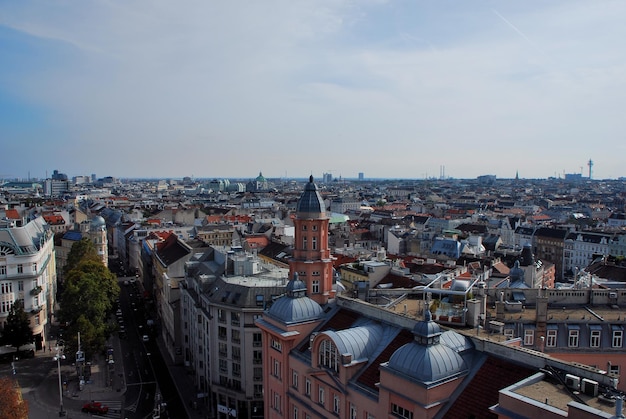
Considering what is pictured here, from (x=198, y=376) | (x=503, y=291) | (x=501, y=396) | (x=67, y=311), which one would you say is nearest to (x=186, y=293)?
(x=198, y=376)

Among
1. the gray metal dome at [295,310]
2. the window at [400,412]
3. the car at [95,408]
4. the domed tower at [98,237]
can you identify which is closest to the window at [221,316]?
the car at [95,408]

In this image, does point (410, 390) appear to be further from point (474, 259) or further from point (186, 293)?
point (474, 259)

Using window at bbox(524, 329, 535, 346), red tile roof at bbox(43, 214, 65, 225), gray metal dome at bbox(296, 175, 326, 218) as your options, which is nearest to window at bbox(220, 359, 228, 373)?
gray metal dome at bbox(296, 175, 326, 218)

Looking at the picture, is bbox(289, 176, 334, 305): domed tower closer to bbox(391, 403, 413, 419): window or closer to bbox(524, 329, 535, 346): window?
bbox(524, 329, 535, 346): window

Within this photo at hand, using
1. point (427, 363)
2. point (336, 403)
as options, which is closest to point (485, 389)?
point (427, 363)

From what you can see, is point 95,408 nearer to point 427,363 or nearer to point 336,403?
point 336,403

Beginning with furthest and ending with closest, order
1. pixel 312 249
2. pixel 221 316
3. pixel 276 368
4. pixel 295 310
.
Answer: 1. pixel 221 316
2. pixel 312 249
3. pixel 276 368
4. pixel 295 310
